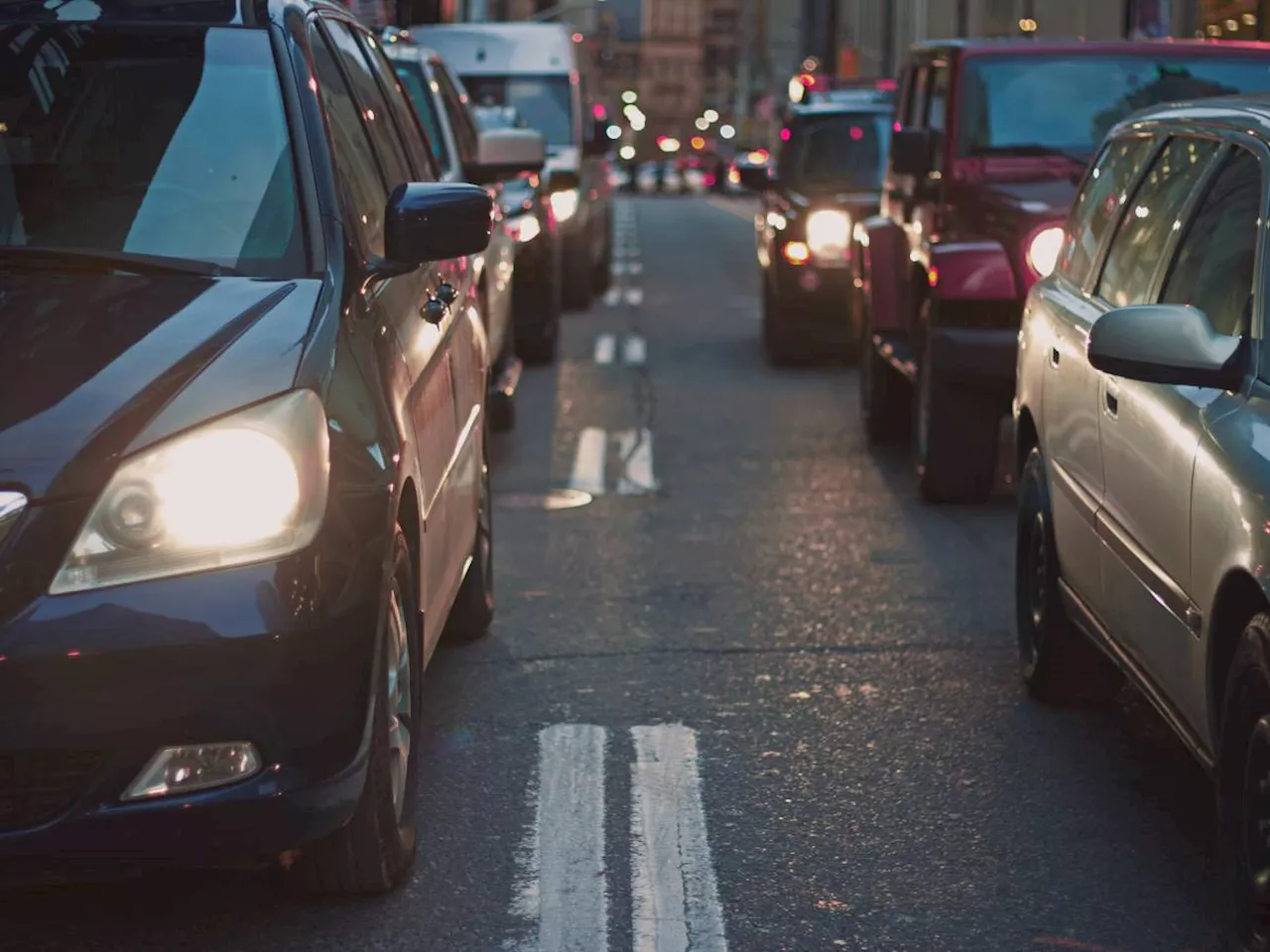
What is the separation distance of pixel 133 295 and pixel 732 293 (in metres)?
21.1

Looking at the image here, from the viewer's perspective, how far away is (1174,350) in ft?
14.8

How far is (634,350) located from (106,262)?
13.6 meters

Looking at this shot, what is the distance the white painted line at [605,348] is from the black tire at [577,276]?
2.15m

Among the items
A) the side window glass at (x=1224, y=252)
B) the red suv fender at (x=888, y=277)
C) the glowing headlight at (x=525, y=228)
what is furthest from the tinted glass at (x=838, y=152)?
the side window glass at (x=1224, y=252)

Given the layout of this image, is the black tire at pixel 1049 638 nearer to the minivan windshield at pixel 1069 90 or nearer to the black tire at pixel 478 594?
the black tire at pixel 478 594

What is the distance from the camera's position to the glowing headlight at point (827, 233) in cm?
1612

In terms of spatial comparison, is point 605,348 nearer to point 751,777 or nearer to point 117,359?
point 751,777

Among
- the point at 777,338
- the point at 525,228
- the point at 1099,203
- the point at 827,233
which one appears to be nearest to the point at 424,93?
the point at 525,228

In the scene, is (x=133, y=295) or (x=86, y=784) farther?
(x=133, y=295)

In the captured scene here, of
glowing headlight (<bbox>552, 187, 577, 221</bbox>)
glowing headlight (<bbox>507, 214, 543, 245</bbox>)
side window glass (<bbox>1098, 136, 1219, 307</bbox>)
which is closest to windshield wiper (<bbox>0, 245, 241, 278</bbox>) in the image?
side window glass (<bbox>1098, 136, 1219, 307</bbox>)

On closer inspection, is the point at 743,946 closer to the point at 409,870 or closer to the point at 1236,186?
the point at 409,870

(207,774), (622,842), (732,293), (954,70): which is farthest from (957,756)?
(732,293)

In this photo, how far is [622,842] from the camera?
516 centimetres

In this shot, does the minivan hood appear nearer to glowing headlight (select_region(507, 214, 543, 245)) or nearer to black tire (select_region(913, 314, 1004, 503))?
black tire (select_region(913, 314, 1004, 503))
